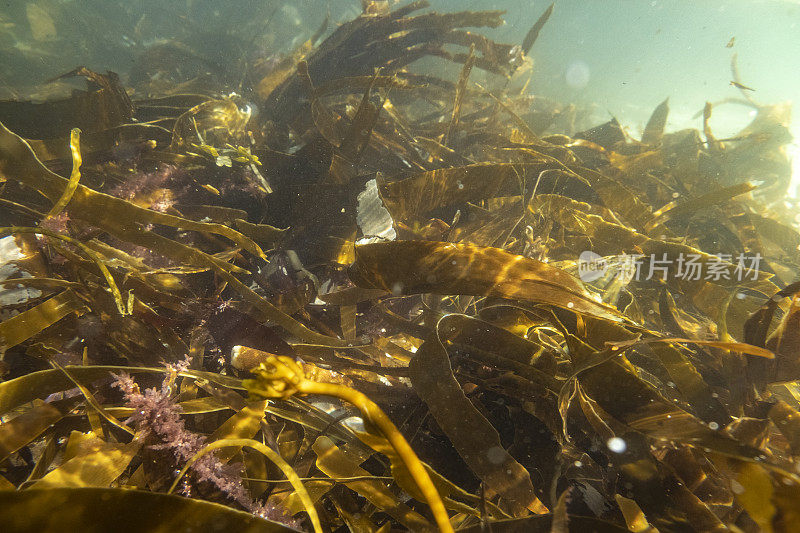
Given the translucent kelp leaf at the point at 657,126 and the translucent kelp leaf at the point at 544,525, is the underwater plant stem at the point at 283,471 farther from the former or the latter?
the translucent kelp leaf at the point at 657,126

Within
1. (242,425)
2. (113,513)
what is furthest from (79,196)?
(113,513)

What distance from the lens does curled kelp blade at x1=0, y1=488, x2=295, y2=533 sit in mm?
614

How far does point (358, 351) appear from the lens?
1.42m

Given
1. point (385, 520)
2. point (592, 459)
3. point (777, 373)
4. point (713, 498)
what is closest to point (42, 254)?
point (385, 520)

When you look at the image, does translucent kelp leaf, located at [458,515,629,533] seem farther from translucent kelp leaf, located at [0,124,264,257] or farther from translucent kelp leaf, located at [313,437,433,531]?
translucent kelp leaf, located at [0,124,264,257]

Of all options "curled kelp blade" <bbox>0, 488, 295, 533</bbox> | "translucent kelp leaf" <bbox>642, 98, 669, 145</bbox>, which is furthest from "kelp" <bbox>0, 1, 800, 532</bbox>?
"translucent kelp leaf" <bbox>642, 98, 669, 145</bbox>

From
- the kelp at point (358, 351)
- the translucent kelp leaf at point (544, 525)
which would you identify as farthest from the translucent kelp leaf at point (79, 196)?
the translucent kelp leaf at point (544, 525)

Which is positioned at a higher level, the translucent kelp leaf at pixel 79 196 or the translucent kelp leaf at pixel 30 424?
the translucent kelp leaf at pixel 79 196

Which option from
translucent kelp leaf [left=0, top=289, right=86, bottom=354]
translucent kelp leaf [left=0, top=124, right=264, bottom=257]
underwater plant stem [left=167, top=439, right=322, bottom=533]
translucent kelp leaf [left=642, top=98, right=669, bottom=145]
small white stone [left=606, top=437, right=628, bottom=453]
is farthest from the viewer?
translucent kelp leaf [left=642, top=98, right=669, bottom=145]

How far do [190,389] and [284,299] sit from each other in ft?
1.57

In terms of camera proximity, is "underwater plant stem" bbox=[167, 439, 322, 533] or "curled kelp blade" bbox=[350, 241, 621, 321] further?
"curled kelp blade" bbox=[350, 241, 621, 321]

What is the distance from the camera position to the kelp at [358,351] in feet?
2.97

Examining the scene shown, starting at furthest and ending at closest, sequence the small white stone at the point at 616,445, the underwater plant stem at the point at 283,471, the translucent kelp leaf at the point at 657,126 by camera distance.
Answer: the translucent kelp leaf at the point at 657,126 → the small white stone at the point at 616,445 → the underwater plant stem at the point at 283,471

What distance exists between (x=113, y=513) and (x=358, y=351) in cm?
87
